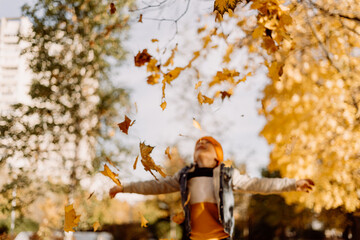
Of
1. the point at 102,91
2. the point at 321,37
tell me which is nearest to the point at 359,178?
the point at 321,37

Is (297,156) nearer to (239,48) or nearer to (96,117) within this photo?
(239,48)

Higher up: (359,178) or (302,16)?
(302,16)

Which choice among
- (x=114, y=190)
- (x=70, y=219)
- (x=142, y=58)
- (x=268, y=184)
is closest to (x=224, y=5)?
(x=142, y=58)

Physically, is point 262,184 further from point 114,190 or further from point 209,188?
point 114,190

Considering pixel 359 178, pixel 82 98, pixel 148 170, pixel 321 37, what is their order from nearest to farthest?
pixel 148 170
pixel 359 178
pixel 321 37
pixel 82 98

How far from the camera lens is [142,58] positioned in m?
3.35

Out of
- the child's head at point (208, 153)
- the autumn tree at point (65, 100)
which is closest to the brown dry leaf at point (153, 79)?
the child's head at point (208, 153)

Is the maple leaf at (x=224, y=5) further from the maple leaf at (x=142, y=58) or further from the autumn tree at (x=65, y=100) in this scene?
the autumn tree at (x=65, y=100)

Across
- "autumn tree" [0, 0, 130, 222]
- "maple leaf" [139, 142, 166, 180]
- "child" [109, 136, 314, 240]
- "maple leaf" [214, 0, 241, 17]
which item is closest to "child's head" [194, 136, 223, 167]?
"child" [109, 136, 314, 240]

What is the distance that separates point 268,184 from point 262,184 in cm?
6

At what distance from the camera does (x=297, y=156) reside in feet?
17.9

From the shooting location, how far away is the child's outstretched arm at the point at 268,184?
9.71 feet

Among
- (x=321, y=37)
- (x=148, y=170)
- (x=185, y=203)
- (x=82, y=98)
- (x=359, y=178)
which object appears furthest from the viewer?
(x=82, y=98)

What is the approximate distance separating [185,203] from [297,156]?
2948mm
